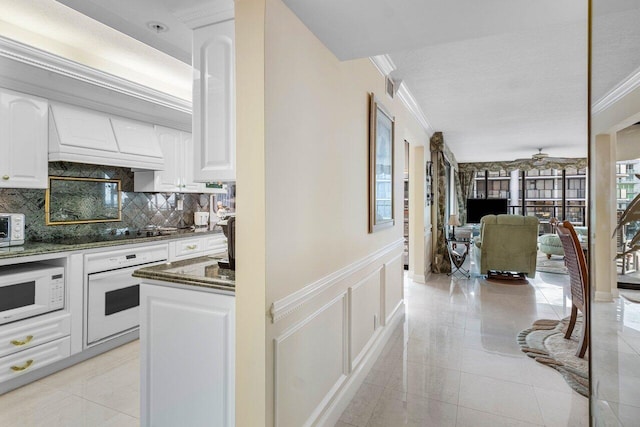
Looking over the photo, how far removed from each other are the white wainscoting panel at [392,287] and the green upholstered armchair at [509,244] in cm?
263

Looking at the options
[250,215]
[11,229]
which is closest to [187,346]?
[250,215]

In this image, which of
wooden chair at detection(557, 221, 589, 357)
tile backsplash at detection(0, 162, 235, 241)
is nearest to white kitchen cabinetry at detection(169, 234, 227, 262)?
tile backsplash at detection(0, 162, 235, 241)

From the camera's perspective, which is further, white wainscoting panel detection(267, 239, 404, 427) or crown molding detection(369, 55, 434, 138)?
crown molding detection(369, 55, 434, 138)

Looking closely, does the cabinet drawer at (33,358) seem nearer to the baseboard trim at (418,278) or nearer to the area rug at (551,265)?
the baseboard trim at (418,278)

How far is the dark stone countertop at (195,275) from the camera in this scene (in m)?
1.57

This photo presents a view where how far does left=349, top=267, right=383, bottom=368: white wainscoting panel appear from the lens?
7.98 ft

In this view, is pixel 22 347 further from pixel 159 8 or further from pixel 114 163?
pixel 159 8

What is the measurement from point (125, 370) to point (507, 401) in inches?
109

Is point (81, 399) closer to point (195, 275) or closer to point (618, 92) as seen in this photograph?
point (195, 275)

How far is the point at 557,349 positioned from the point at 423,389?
Answer: 4.92 feet

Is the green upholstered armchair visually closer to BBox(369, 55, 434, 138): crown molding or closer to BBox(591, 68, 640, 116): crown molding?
BBox(369, 55, 434, 138): crown molding

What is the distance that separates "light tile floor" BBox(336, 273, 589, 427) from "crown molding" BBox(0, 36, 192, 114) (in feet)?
9.98

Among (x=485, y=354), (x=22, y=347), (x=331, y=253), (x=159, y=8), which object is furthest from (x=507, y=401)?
(x=22, y=347)

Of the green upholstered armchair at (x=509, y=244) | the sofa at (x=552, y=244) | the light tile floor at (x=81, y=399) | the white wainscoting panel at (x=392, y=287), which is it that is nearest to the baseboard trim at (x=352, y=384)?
the white wainscoting panel at (x=392, y=287)
